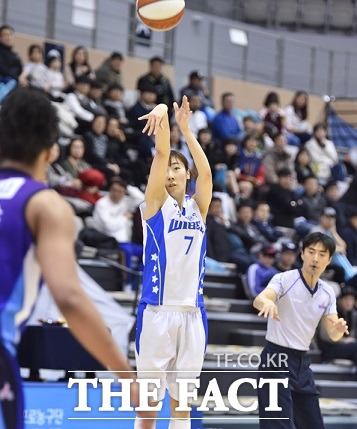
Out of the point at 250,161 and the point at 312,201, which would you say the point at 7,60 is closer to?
the point at 250,161

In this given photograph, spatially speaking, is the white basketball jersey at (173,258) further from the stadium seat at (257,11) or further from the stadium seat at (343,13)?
the stadium seat at (343,13)

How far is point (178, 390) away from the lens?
625 centimetres

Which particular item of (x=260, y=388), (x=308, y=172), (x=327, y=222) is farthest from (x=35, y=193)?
(x=308, y=172)

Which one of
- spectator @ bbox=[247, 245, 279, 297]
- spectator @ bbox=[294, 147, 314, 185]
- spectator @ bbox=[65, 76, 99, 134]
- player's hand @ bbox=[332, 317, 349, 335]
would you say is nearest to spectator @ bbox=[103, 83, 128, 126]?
spectator @ bbox=[65, 76, 99, 134]

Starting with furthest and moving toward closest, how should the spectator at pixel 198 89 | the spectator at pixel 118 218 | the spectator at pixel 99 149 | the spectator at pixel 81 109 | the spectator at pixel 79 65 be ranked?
the spectator at pixel 198 89
the spectator at pixel 79 65
the spectator at pixel 81 109
the spectator at pixel 99 149
the spectator at pixel 118 218

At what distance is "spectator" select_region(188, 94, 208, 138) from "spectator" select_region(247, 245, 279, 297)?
13.8 feet

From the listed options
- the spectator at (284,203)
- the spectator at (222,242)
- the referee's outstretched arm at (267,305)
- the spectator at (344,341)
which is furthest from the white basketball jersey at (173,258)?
the spectator at (284,203)

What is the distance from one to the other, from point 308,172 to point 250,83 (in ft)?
13.4

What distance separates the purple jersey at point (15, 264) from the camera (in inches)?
120

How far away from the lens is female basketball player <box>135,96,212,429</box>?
6215 mm

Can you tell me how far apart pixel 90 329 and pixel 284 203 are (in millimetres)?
11664

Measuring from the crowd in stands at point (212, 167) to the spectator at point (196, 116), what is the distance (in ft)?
0.05

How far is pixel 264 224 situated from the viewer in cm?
1373

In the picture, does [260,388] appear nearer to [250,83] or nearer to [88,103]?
[88,103]
